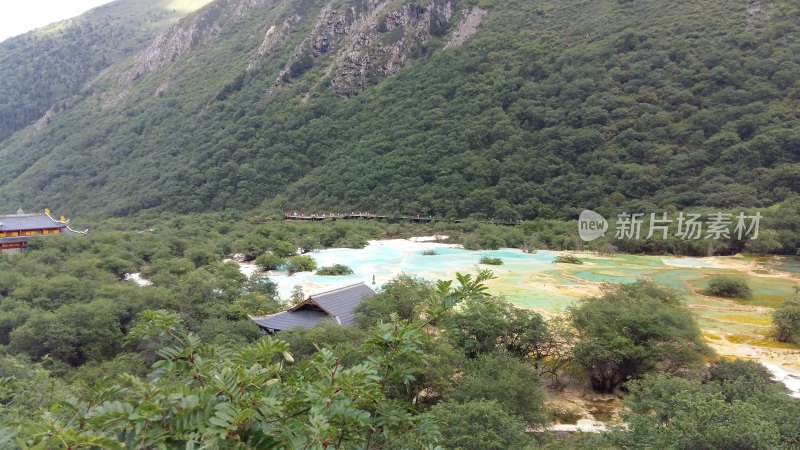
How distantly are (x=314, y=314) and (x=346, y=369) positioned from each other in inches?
495

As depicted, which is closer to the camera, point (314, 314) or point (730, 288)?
point (314, 314)

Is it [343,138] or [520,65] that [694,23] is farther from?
[343,138]

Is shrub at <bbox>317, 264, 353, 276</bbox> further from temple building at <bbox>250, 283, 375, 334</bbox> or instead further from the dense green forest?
temple building at <bbox>250, 283, 375, 334</bbox>

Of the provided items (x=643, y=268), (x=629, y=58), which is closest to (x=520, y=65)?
(x=629, y=58)

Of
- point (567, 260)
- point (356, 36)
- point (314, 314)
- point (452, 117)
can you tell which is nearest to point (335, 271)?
point (314, 314)

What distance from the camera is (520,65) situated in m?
61.8

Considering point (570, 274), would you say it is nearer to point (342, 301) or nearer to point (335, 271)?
point (335, 271)

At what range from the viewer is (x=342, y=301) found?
51.2ft

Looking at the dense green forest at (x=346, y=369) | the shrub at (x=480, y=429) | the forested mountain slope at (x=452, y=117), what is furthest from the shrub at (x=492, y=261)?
the shrub at (x=480, y=429)

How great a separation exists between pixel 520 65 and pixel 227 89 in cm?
4364

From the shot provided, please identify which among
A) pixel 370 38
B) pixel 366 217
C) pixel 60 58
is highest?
pixel 60 58

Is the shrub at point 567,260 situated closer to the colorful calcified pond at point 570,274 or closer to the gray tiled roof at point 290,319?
the colorful calcified pond at point 570,274

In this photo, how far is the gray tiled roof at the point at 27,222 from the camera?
28.2 m

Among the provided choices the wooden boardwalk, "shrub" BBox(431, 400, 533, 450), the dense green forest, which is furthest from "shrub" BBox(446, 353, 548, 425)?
the wooden boardwalk
